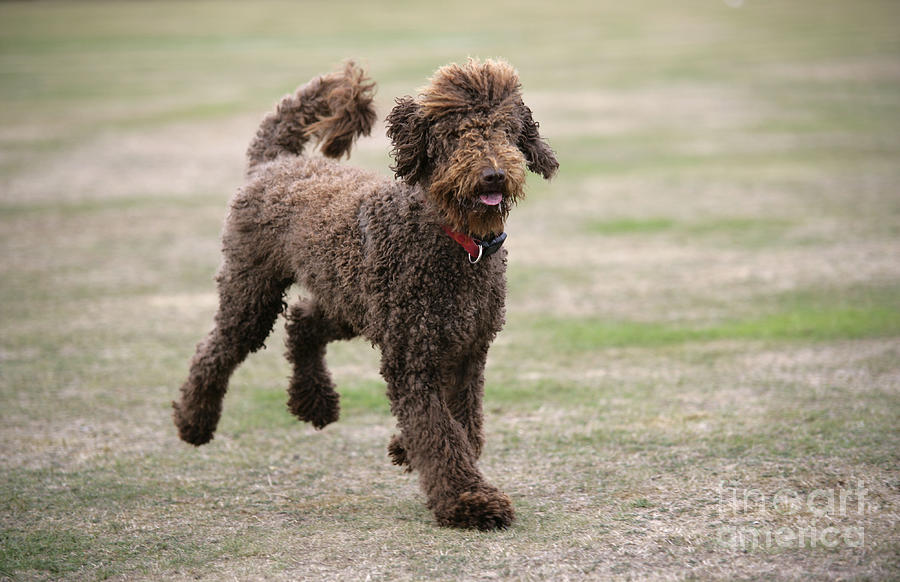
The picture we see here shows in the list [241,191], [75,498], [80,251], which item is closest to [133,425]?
[75,498]

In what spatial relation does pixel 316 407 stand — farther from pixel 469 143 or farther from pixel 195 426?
pixel 469 143

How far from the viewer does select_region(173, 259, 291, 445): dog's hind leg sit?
5500 millimetres

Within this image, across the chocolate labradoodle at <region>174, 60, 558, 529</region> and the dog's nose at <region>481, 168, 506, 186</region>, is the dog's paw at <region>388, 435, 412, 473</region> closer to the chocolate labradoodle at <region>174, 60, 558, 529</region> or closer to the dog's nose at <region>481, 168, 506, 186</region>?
the chocolate labradoodle at <region>174, 60, 558, 529</region>

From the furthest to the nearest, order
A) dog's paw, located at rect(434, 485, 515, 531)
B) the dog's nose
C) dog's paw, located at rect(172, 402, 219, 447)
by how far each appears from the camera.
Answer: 1. dog's paw, located at rect(172, 402, 219, 447)
2. dog's paw, located at rect(434, 485, 515, 531)
3. the dog's nose

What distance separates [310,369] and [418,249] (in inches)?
62.2

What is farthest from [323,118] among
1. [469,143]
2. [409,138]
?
[469,143]

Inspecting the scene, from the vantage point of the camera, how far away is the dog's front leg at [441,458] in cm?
459

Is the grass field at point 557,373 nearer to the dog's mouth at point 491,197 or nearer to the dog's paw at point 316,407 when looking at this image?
the dog's paw at point 316,407

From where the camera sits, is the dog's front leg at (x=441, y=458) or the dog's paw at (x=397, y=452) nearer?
the dog's front leg at (x=441, y=458)

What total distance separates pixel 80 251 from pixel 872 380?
8.06 metres

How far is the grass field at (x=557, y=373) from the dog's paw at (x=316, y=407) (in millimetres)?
163

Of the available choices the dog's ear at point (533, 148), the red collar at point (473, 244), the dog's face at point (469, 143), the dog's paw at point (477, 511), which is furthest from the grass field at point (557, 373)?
the dog's ear at point (533, 148)

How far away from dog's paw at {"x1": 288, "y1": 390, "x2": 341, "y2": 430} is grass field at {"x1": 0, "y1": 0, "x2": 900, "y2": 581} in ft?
0.53

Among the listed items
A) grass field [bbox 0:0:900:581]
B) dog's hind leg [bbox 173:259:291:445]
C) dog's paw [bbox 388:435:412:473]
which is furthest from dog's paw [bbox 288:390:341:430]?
dog's paw [bbox 388:435:412:473]
